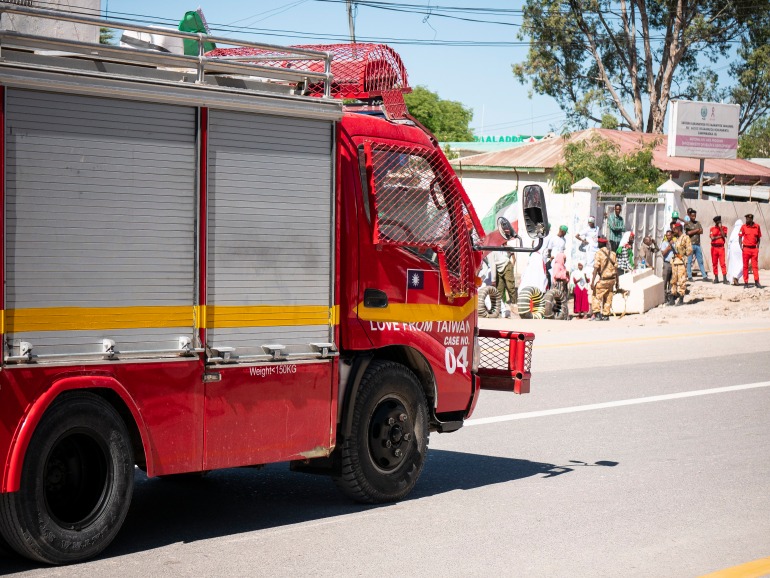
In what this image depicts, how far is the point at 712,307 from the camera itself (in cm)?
2609

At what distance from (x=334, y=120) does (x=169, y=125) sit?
1227 millimetres

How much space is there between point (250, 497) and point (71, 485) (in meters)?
2.14

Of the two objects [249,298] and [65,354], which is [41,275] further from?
[249,298]

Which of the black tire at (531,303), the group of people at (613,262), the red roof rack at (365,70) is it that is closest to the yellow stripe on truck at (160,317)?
the red roof rack at (365,70)

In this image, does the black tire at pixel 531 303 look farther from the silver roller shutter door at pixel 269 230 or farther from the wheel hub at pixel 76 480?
the wheel hub at pixel 76 480

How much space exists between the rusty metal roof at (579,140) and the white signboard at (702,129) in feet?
6.15

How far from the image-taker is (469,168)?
38469 millimetres

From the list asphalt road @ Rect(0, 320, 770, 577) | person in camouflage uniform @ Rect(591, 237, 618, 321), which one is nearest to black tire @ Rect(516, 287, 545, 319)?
person in camouflage uniform @ Rect(591, 237, 618, 321)

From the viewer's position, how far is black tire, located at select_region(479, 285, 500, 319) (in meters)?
23.0

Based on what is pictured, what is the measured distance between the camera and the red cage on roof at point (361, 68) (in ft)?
27.2

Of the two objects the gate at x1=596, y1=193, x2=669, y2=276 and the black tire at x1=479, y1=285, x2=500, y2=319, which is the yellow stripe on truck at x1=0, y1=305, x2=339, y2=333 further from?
the gate at x1=596, y1=193, x2=669, y2=276

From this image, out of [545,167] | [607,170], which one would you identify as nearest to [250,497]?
[607,170]

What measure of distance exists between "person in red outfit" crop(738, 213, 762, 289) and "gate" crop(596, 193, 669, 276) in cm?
221

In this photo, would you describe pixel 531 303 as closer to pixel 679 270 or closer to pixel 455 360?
pixel 679 270
